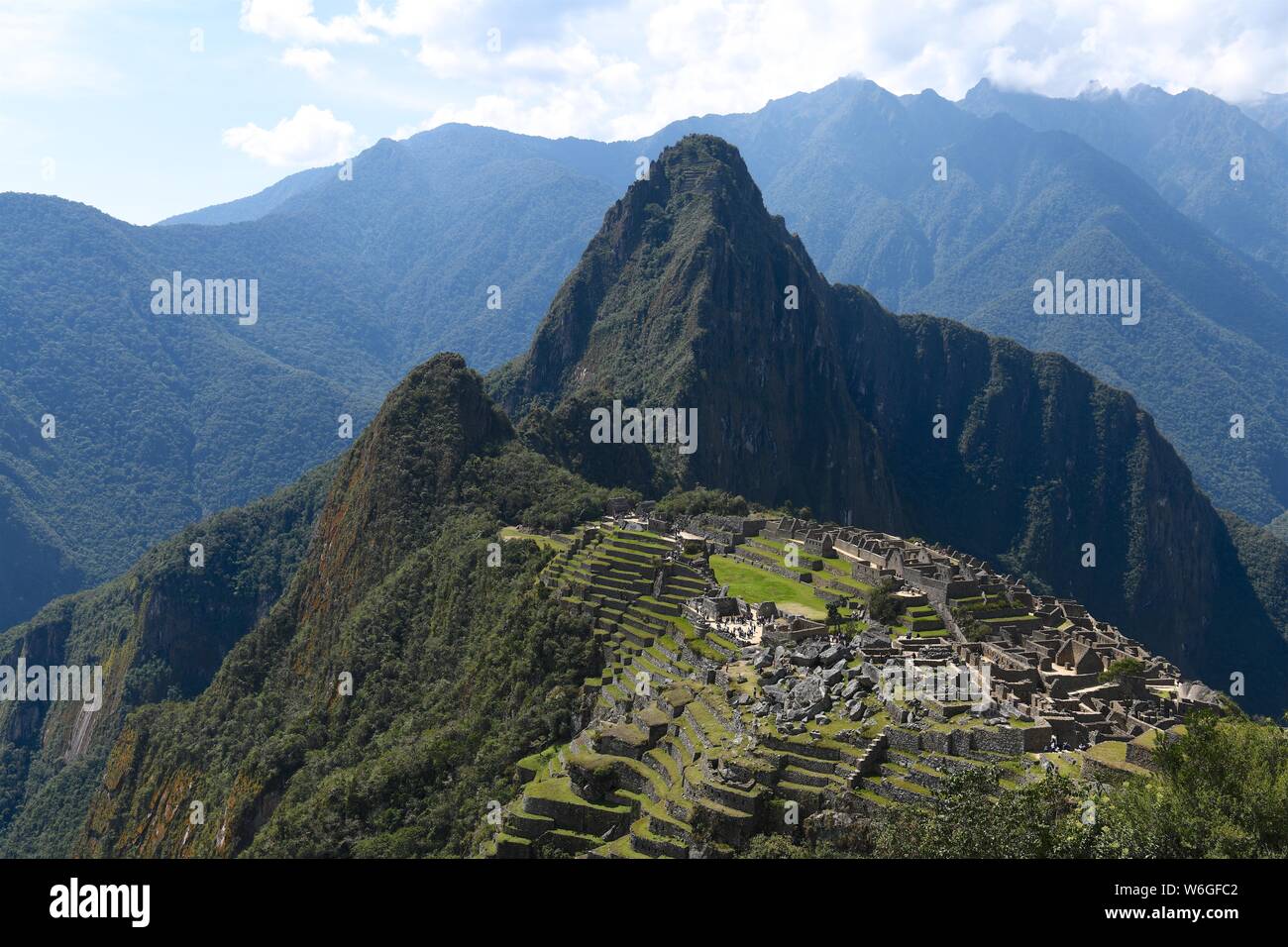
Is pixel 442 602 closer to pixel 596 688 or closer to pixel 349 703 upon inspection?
pixel 349 703

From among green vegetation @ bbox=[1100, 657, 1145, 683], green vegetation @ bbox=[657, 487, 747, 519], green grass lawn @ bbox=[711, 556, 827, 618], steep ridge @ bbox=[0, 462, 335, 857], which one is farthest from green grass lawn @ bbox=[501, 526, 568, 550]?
steep ridge @ bbox=[0, 462, 335, 857]

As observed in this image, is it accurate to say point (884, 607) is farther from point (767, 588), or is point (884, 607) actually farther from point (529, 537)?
point (529, 537)

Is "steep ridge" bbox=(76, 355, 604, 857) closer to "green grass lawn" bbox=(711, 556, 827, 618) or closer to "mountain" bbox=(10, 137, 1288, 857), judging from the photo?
"mountain" bbox=(10, 137, 1288, 857)

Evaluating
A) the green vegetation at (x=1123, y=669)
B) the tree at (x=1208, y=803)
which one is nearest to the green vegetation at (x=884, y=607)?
the green vegetation at (x=1123, y=669)

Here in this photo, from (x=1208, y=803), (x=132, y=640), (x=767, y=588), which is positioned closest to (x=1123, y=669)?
(x=767, y=588)

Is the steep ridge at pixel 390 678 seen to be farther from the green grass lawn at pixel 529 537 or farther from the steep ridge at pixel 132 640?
the steep ridge at pixel 132 640

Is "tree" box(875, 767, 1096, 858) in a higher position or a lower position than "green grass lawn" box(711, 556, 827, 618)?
lower
